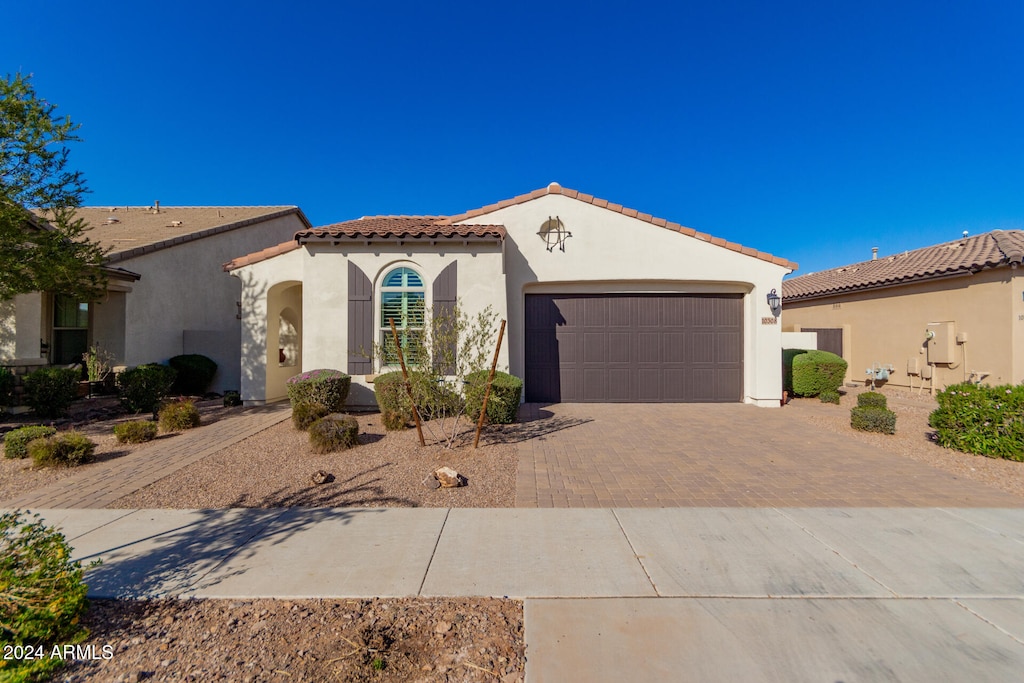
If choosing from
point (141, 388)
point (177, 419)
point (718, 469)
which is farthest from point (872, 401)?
point (141, 388)

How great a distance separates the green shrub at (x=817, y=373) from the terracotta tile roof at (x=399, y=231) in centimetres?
881

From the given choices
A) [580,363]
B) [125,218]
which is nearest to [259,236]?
[125,218]

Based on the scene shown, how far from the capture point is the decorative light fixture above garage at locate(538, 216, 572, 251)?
34.7 feet

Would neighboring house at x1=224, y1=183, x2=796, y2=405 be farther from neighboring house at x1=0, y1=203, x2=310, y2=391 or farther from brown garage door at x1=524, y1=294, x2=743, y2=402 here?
neighboring house at x1=0, y1=203, x2=310, y2=391

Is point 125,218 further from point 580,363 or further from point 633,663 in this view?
point 633,663

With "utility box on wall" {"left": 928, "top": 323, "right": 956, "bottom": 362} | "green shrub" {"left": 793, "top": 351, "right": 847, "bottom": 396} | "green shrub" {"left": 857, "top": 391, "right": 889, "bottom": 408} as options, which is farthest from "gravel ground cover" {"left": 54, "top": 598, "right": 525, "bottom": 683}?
"utility box on wall" {"left": 928, "top": 323, "right": 956, "bottom": 362}

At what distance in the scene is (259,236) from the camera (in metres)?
15.9

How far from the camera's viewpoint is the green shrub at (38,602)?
229cm

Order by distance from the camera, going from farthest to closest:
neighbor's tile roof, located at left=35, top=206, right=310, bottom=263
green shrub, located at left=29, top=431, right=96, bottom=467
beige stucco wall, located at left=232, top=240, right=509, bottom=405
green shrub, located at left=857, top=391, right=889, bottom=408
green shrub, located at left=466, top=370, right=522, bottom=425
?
neighbor's tile roof, located at left=35, top=206, right=310, bottom=263
beige stucco wall, located at left=232, top=240, right=509, bottom=405
green shrub, located at left=857, top=391, right=889, bottom=408
green shrub, located at left=466, top=370, right=522, bottom=425
green shrub, located at left=29, top=431, right=96, bottom=467

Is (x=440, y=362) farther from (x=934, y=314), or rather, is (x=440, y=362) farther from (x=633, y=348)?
(x=934, y=314)

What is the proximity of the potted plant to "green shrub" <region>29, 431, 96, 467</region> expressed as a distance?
6.32 meters

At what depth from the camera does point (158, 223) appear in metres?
15.8

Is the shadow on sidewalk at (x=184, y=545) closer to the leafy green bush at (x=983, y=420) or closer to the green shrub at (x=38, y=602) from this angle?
the green shrub at (x=38, y=602)

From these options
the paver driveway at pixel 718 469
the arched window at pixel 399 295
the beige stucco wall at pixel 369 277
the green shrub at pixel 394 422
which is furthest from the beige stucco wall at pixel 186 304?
the paver driveway at pixel 718 469
